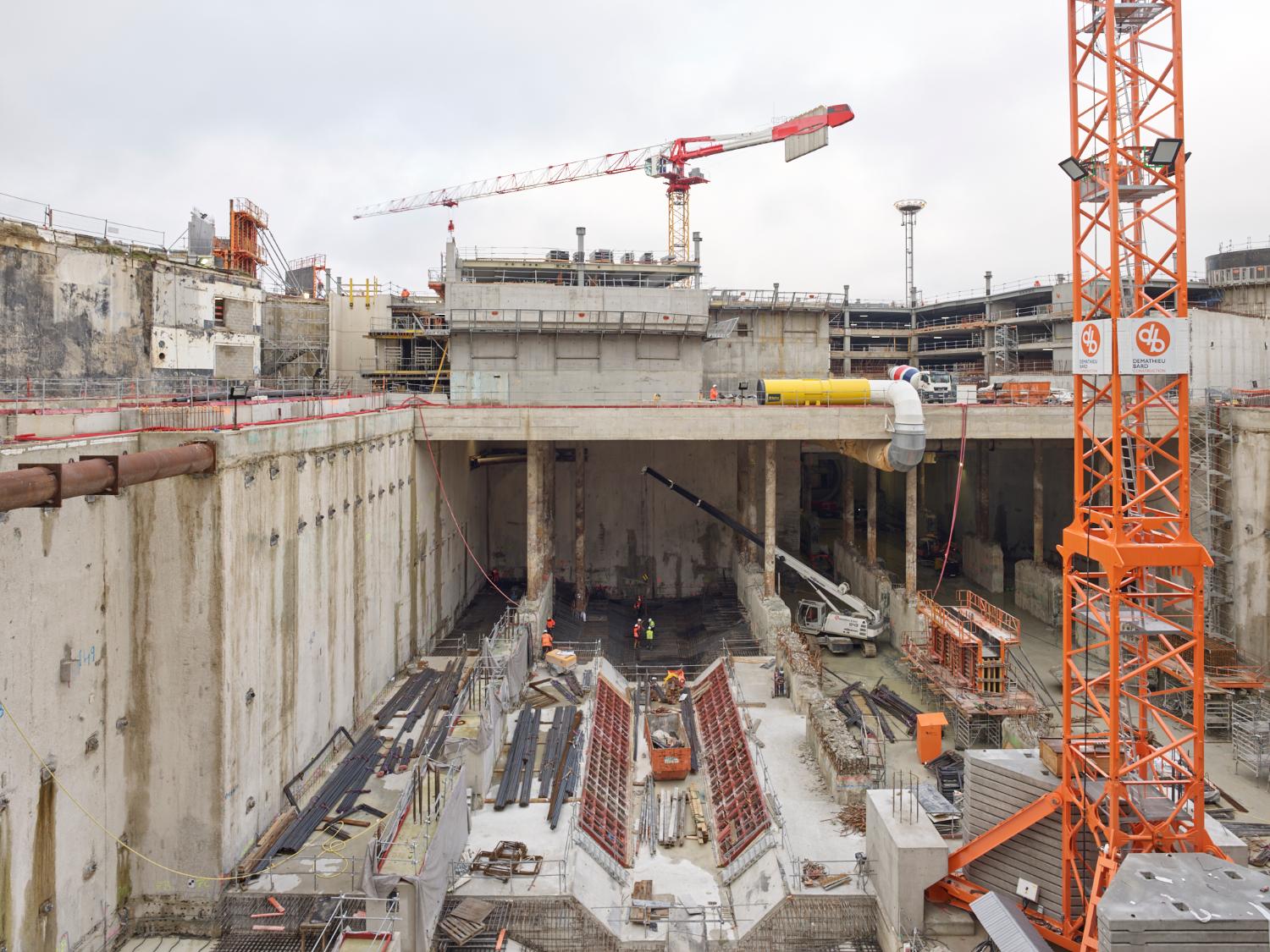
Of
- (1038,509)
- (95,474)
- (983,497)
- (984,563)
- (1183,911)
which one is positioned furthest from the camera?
(983,497)

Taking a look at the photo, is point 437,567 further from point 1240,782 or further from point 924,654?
point 1240,782

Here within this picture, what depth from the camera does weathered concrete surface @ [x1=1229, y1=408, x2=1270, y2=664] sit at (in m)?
25.8

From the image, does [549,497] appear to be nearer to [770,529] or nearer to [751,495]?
[751,495]

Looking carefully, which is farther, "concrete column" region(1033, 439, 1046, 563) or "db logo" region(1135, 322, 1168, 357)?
"concrete column" region(1033, 439, 1046, 563)

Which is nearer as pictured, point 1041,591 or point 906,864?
point 906,864

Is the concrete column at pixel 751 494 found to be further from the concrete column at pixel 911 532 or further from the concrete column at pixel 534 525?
the concrete column at pixel 534 525

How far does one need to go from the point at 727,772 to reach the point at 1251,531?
1949cm

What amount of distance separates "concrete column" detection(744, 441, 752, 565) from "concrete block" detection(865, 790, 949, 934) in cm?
2262

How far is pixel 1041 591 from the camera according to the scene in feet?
115

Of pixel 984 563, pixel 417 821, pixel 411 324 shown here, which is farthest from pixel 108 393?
pixel 984 563

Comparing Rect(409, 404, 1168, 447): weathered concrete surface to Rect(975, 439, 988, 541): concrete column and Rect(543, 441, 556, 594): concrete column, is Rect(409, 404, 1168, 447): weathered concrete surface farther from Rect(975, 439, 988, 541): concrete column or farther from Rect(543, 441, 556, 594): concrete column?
Rect(975, 439, 988, 541): concrete column

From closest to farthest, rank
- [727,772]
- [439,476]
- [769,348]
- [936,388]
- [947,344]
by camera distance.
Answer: [727,772] → [439,476] → [936,388] → [769,348] → [947,344]

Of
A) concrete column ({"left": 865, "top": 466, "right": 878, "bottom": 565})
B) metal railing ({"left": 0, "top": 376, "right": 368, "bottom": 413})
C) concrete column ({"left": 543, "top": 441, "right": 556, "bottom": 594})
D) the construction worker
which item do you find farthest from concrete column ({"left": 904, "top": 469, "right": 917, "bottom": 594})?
metal railing ({"left": 0, "top": 376, "right": 368, "bottom": 413})

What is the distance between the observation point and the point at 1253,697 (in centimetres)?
2367
